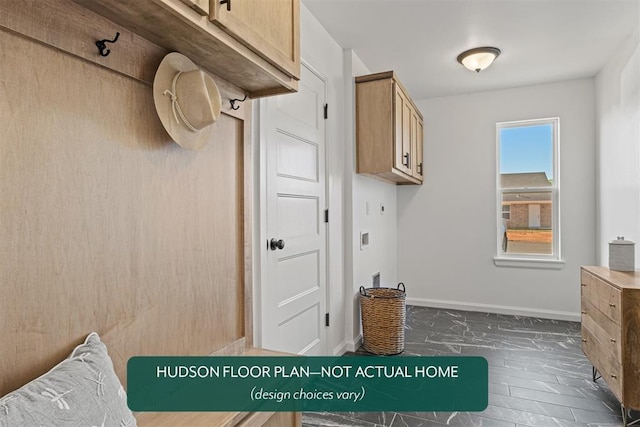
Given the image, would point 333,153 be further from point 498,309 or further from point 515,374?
point 498,309

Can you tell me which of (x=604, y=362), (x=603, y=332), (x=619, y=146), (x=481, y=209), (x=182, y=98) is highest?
(x=619, y=146)

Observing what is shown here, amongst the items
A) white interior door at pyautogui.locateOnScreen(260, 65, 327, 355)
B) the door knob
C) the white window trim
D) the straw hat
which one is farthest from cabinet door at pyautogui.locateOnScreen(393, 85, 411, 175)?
the straw hat

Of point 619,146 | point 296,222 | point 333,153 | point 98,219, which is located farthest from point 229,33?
point 619,146

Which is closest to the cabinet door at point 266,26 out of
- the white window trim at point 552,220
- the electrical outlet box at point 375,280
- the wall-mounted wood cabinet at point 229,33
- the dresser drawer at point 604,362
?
the wall-mounted wood cabinet at point 229,33

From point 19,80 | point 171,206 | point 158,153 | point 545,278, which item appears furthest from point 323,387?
point 545,278

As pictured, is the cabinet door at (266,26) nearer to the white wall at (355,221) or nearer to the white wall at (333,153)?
the white wall at (333,153)

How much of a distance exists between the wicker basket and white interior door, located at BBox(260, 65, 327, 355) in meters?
0.46

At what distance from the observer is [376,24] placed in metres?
2.87

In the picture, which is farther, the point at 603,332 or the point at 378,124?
the point at 378,124

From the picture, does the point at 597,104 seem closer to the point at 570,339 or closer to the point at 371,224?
the point at 570,339

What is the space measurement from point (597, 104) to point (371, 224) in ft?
8.95

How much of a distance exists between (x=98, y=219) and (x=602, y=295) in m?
2.73

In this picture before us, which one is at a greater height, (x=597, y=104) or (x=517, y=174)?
(x=597, y=104)

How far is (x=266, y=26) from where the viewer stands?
4.30ft
